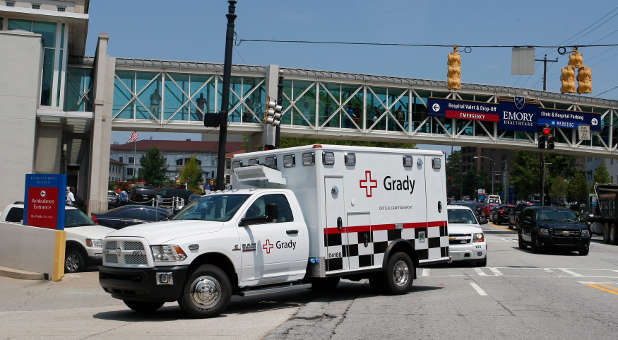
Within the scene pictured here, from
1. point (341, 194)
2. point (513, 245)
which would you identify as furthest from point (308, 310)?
point (513, 245)

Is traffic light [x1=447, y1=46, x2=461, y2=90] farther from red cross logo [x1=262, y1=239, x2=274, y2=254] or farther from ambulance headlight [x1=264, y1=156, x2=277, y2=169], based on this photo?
red cross logo [x1=262, y1=239, x2=274, y2=254]

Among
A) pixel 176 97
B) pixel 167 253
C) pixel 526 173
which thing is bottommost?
pixel 167 253

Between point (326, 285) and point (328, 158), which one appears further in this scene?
point (326, 285)

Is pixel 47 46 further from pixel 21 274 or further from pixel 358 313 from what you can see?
pixel 358 313

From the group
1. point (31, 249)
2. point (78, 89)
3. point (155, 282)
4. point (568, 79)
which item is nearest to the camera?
point (155, 282)

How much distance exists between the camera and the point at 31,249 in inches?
588

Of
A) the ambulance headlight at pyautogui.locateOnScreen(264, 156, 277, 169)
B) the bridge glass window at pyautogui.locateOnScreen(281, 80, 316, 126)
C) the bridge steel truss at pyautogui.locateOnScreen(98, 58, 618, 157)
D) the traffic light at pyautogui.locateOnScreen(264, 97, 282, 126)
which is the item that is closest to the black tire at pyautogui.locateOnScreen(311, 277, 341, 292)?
the ambulance headlight at pyautogui.locateOnScreen(264, 156, 277, 169)

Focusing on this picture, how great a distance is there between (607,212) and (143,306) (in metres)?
29.2

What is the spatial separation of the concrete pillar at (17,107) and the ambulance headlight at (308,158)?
71.7 feet

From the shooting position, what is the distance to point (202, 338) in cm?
805

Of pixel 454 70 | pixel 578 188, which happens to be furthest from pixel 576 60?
pixel 578 188

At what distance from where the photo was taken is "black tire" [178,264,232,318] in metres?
9.36

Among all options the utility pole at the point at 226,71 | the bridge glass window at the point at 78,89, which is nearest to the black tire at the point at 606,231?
the utility pole at the point at 226,71

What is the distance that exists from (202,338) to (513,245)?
23.0m
